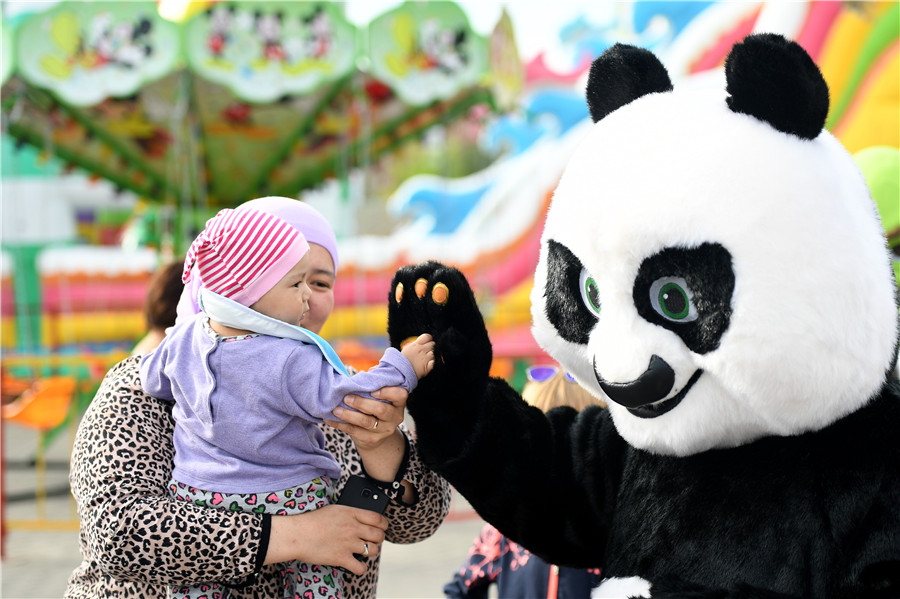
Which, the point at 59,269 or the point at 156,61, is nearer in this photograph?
the point at 156,61

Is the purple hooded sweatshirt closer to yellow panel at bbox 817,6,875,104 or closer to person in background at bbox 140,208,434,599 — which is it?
person in background at bbox 140,208,434,599

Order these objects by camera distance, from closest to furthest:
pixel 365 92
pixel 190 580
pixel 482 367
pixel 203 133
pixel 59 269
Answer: pixel 190 580
pixel 482 367
pixel 365 92
pixel 203 133
pixel 59 269

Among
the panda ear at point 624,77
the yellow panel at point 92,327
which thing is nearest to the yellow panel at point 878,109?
the panda ear at point 624,77

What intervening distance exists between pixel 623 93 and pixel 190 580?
1121 mm

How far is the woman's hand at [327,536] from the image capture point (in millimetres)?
1468

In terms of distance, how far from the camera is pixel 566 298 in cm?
146

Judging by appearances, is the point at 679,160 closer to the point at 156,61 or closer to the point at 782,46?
the point at 782,46

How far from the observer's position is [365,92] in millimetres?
8070

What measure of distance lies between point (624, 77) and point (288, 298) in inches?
28.1

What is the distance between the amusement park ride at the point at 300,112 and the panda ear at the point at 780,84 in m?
4.00

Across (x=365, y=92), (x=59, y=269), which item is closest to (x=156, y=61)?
(x=365, y=92)

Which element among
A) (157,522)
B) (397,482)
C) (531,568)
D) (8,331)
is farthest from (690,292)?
(8,331)

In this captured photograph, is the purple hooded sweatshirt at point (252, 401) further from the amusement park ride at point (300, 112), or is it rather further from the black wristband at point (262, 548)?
the amusement park ride at point (300, 112)

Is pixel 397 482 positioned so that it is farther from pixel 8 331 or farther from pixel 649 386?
pixel 8 331
